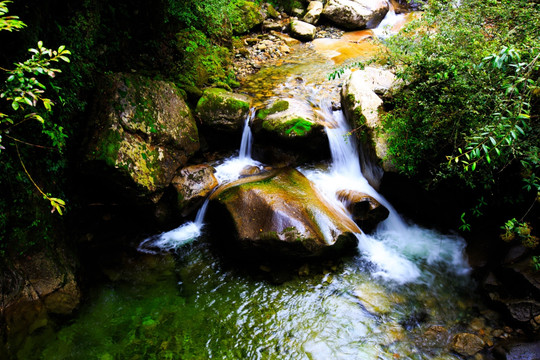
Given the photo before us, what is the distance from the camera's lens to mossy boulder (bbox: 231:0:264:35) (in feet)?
37.6

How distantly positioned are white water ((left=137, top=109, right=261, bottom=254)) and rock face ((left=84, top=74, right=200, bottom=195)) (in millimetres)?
891

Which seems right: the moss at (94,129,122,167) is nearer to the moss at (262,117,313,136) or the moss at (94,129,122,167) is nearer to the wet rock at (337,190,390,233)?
the moss at (262,117,313,136)

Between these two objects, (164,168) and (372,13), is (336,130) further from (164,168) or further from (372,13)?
(372,13)

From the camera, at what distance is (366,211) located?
548cm

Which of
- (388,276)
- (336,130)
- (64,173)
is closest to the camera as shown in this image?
(64,173)

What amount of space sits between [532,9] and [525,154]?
2356 millimetres

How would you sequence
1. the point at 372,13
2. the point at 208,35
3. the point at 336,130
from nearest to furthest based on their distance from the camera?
the point at 336,130 → the point at 208,35 → the point at 372,13

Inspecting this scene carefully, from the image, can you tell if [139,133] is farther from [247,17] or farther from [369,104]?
[247,17]

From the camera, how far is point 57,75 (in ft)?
13.2

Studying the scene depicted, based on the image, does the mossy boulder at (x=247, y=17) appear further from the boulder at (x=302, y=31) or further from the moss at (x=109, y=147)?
the moss at (x=109, y=147)

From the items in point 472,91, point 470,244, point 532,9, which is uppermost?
point 532,9

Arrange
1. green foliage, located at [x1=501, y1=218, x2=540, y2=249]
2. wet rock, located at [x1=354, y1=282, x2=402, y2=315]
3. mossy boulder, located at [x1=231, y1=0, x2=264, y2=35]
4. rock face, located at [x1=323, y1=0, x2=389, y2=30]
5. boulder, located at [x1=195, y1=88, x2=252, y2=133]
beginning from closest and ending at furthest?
green foliage, located at [x1=501, y1=218, x2=540, y2=249], wet rock, located at [x1=354, y1=282, x2=402, y2=315], boulder, located at [x1=195, y1=88, x2=252, y2=133], mossy boulder, located at [x1=231, y1=0, x2=264, y2=35], rock face, located at [x1=323, y1=0, x2=389, y2=30]

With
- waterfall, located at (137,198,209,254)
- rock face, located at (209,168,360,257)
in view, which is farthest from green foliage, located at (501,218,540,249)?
waterfall, located at (137,198,209,254)

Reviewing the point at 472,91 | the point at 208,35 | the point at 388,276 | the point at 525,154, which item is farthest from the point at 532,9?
the point at 208,35
